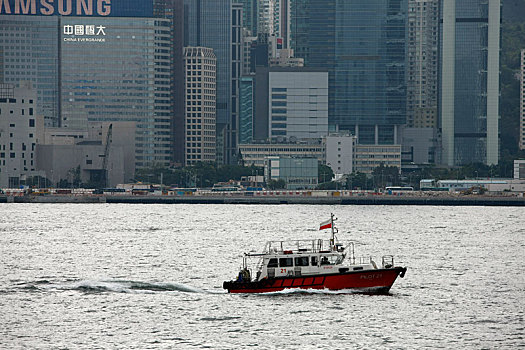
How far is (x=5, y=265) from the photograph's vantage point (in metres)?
130

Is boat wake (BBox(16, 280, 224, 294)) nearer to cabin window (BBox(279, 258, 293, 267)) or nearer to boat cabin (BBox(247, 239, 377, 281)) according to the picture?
boat cabin (BBox(247, 239, 377, 281))

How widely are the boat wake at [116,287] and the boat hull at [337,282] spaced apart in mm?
6518

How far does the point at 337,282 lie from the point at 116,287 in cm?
2382

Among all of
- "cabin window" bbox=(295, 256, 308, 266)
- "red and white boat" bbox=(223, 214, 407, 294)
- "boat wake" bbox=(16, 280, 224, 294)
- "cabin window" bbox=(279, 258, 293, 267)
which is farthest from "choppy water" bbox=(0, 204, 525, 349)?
"cabin window" bbox=(279, 258, 293, 267)

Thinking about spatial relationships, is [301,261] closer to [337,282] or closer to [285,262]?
[285,262]

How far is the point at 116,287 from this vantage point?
354ft

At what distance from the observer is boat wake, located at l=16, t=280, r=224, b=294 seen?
106450 millimetres

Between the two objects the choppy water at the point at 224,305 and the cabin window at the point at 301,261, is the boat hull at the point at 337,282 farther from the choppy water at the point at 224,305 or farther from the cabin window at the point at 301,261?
the cabin window at the point at 301,261

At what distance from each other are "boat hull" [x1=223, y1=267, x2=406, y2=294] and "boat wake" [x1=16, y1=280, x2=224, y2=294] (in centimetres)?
652

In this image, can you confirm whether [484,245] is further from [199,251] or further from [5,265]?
[5,265]

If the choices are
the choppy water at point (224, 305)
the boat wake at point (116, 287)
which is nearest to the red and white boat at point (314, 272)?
the choppy water at point (224, 305)

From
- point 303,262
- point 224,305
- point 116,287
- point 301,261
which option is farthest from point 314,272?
point 116,287

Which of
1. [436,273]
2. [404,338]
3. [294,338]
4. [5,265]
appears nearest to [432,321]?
[404,338]

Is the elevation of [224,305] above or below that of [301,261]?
below
